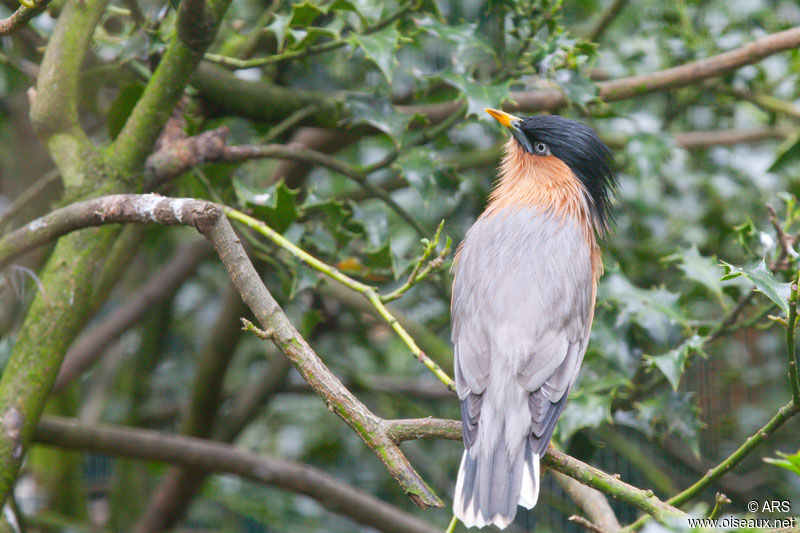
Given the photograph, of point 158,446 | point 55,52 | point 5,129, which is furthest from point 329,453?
point 55,52

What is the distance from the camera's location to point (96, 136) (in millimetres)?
4395

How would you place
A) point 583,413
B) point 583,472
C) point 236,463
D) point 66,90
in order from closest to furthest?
point 583,472 → point 66,90 → point 583,413 → point 236,463

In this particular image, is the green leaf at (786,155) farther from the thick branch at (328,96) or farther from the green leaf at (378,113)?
the green leaf at (378,113)

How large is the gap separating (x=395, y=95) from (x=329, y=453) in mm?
2288

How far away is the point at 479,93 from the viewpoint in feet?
8.27

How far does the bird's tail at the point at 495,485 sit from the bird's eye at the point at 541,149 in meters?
1.07

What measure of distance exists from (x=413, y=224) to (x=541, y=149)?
49 centimetres

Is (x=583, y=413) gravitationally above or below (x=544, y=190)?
below

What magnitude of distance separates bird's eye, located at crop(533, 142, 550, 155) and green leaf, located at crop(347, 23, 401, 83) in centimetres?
59

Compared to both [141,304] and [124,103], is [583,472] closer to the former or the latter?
[124,103]

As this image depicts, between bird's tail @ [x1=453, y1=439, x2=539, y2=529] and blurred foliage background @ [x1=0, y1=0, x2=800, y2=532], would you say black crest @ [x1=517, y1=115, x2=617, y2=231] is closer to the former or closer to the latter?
blurred foliage background @ [x1=0, y1=0, x2=800, y2=532]

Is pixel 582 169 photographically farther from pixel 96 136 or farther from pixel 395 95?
pixel 96 136

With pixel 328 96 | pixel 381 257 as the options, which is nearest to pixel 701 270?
pixel 381 257

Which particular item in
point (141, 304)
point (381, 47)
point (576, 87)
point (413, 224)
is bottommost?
point (141, 304)
